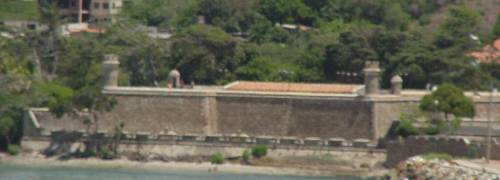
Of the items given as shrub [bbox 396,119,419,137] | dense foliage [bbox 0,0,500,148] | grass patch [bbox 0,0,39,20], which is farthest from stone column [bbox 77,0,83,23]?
shrub [bbox 396,119,419,137]

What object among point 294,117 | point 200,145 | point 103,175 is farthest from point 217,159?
point 103,175

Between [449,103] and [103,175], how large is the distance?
36.9 feet

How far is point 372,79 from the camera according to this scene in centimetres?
8656

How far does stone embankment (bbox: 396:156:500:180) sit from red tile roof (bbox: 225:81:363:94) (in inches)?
617

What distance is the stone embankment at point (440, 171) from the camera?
6881 cm

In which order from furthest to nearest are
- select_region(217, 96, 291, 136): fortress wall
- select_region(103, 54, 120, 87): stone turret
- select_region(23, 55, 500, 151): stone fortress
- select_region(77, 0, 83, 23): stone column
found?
select_region(77, 0, 83, 23): stone column
select_region(103, 54, 120, 87): stone turret
select_region(217, 96, 291, 136): fortress wall
select_region(23, 55, 500, 151): stone fortress

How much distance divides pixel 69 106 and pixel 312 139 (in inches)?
312

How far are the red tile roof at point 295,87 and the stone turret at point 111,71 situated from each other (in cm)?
384

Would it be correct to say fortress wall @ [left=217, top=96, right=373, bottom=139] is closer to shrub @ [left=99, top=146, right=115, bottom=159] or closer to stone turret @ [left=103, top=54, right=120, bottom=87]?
stone turret @ [left=103, top=54, right=120, bottom=87]

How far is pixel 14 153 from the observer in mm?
87312

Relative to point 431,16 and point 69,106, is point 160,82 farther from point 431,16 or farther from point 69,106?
point 431,16

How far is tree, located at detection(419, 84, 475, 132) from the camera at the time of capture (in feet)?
275

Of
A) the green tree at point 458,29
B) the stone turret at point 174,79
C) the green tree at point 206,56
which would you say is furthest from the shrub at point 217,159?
the green tree at point 458,29

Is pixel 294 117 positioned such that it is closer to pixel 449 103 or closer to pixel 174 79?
pixel 174 79
